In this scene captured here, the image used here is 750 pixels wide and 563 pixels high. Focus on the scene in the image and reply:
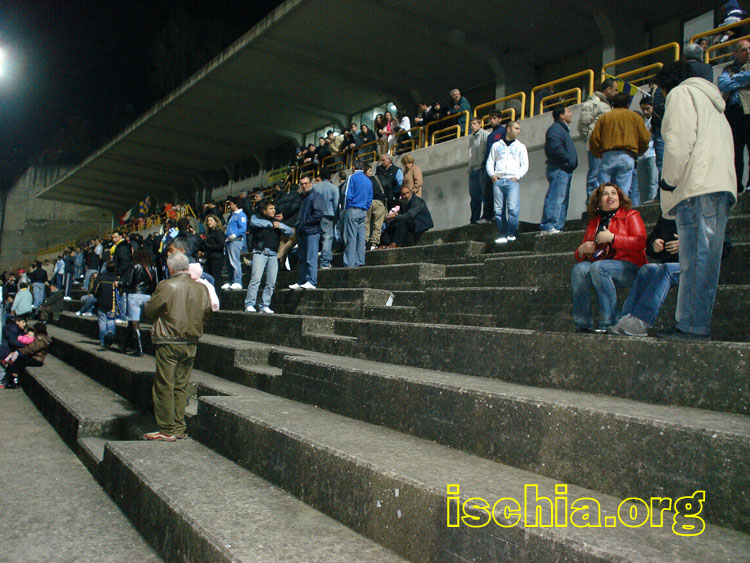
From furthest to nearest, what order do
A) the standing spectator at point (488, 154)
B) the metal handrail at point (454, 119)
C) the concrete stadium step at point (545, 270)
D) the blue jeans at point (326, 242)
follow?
the metal handrail at point (454, 119) < the blue jeans at point (326, 242) < the standing spectator at point (488, 154) < the concrete stadium step at point (545, 270)

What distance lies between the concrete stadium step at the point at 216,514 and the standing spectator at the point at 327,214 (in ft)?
19.0

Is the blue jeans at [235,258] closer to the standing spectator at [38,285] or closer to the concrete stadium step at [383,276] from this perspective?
the concrete stadium step at [383,276]

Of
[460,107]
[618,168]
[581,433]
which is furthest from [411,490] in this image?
[460,107]

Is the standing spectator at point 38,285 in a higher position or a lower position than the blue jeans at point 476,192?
lower

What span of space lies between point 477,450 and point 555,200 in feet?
17.5

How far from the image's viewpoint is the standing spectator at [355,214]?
960cm

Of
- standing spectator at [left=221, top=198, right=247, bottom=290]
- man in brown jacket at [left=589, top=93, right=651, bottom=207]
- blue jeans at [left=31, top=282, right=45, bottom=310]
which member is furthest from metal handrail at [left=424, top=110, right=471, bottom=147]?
blue jeans at [left=31, top=282, right=45, bottom=310]

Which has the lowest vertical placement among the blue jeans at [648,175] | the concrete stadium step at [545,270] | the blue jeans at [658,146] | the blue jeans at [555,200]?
the concrete stadium step at [545,270]

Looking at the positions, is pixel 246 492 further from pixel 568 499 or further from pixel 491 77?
pixel 491 77

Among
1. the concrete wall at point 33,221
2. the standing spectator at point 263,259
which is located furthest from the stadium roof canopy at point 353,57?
the concrete wall at point 33,221

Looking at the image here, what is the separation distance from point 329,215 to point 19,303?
10526mm

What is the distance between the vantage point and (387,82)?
22406 mm

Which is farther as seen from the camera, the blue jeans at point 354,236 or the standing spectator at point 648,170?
the blue jeans at point 354,236

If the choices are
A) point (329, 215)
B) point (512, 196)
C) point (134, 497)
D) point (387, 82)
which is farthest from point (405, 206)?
point (387, 82)
